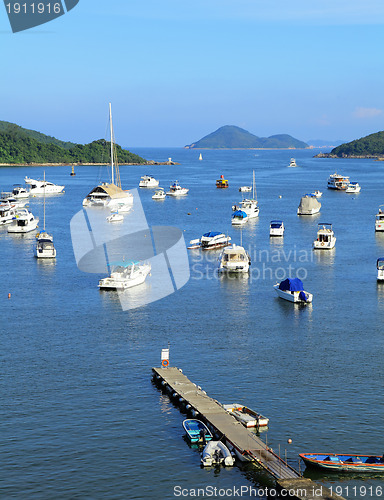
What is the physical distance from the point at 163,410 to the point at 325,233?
6177cm

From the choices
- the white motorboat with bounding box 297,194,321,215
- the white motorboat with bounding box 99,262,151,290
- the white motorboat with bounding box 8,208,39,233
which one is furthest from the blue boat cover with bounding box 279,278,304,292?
the white motorboat with bounding box 297,194,321,215

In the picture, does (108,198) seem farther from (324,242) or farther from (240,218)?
(324,242)

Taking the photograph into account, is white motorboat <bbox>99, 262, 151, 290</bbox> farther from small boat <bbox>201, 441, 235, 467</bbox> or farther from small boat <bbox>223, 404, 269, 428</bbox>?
small boat <bbox>201, 441, 235, 467</bbox>

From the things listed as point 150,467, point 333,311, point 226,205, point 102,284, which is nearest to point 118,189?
point 226,205

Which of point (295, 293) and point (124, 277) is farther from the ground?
point (124, 277)

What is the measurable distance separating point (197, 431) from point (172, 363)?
39.7 feet

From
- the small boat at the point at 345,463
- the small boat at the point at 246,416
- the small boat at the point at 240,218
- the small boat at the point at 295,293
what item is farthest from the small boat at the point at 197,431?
the small boat at the point at 240,218

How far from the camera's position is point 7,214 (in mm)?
131625

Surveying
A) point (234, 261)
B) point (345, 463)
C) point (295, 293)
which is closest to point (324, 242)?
point (234, 261)

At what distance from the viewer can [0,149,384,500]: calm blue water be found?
36469 millimetres

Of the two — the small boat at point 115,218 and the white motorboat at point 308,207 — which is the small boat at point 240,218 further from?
the small boat at point 115,218

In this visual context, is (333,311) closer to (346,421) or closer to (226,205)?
(346,421)

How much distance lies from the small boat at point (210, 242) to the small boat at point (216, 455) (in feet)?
210

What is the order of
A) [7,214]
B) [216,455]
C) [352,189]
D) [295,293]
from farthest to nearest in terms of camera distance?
[352,189] → [7,214] → [295,293] → [216,455]
